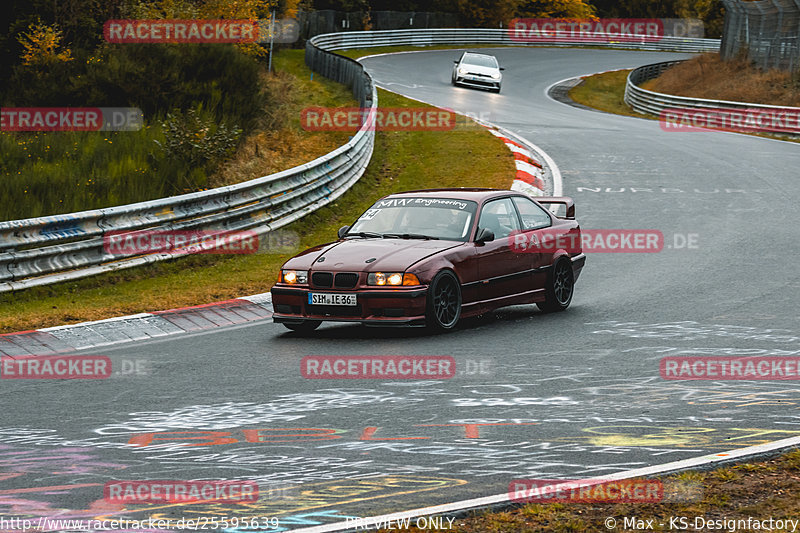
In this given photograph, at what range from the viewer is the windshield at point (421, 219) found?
11383mm

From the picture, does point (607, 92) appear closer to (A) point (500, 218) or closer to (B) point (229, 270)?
(B) point (229, 270)

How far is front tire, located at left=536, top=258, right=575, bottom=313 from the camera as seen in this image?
39.2 ft

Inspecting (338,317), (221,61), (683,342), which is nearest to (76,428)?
(338,317)

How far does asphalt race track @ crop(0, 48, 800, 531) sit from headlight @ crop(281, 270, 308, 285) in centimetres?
54

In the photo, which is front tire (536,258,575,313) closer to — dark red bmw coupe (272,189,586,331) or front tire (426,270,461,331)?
dark red bmw coupe (272,189,586,331)

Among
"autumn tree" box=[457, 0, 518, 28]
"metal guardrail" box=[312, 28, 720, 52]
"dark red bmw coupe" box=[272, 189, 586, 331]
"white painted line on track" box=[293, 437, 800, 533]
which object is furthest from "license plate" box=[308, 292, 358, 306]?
"autumn tree" box=[457, 0, 518, 28]

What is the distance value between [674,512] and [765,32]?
40.1 metres

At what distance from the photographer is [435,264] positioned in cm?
1048

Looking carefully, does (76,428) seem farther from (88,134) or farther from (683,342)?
(88,134)

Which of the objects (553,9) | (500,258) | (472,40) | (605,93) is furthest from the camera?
(553,9)

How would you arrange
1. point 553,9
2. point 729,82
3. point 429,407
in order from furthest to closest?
point 553,9 < point 729,82 < point 429,407

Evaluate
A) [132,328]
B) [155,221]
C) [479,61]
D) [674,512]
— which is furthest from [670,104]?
[674,512]

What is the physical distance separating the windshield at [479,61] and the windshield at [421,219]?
3187 centimetres

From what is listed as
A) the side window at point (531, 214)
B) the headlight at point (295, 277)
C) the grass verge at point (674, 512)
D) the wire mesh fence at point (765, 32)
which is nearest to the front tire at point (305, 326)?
the headlight at point (295, 277)
